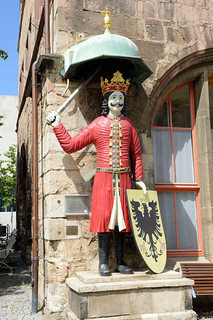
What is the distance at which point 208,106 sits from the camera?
19.9 feet

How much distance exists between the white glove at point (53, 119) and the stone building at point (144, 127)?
0.42 m

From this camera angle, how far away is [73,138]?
4.79 metres

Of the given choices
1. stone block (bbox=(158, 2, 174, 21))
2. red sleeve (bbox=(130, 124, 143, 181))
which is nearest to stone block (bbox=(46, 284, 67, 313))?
red sleeve (bbox=(130, 124, 143, 181))

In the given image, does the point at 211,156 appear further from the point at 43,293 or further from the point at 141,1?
the point at 43,293

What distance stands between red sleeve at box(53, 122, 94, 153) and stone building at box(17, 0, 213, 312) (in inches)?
14.2

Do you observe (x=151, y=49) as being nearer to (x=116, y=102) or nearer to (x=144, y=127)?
(x=144, y=127)

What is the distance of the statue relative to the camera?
14.9 ft

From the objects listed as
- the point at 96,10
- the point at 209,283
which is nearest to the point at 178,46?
the point at 96,10

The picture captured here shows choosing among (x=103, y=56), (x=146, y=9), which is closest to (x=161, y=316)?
(x=103, y=56)

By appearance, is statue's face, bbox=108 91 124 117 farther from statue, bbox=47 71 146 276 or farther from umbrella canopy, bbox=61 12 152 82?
umbrella canopy, bbox=61 12 152 82

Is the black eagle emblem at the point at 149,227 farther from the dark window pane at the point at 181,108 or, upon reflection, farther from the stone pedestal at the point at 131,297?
the dark window pane at the point at 181,108

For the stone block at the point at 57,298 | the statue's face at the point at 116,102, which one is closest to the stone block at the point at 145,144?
the statue's face at the point at 116,102

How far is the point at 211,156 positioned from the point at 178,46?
1.76 m

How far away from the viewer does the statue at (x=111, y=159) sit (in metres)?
4.55
